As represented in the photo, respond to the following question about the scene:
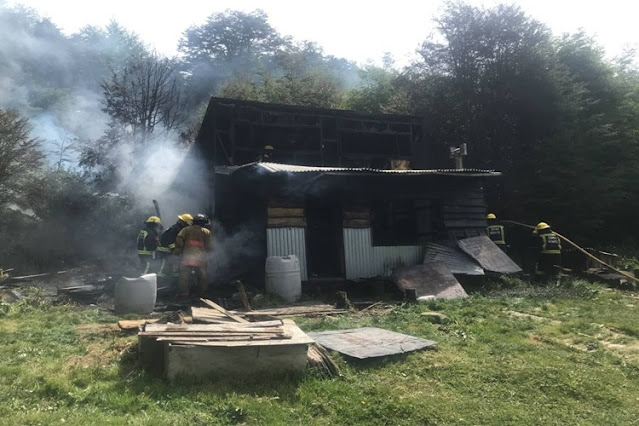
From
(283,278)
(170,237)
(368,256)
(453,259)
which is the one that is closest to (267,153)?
(368,256)

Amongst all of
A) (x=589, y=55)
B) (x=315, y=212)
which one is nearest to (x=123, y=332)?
(x=315, y=212)

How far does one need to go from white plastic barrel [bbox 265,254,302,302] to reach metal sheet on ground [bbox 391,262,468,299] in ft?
7.77

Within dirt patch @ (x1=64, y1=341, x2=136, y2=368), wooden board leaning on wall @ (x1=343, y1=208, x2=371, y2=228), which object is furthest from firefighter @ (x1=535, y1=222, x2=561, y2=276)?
dirt patch @ (x1=64, y1=341, x2=136, y2=368)

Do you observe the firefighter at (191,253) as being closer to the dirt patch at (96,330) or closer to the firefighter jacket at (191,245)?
the firefighter jacket at (191,245)

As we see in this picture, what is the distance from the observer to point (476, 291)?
36.7 feet

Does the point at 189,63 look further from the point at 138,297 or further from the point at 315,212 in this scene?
the point at 138,297

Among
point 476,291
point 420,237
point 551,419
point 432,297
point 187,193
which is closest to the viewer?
point 551,419

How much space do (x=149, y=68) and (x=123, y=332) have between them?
64.6 ft

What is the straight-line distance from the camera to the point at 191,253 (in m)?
10.1

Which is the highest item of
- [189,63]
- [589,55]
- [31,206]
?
[189,63]

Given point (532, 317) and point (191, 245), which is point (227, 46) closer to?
point (191, 245)

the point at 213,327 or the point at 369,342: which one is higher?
the point at 213,327

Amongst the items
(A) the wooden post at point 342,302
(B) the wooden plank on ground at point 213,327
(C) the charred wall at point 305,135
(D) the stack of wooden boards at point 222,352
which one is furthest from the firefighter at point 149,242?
(D) the stack of wooden boards at point 222,352

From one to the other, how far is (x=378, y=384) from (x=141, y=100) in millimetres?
21788
